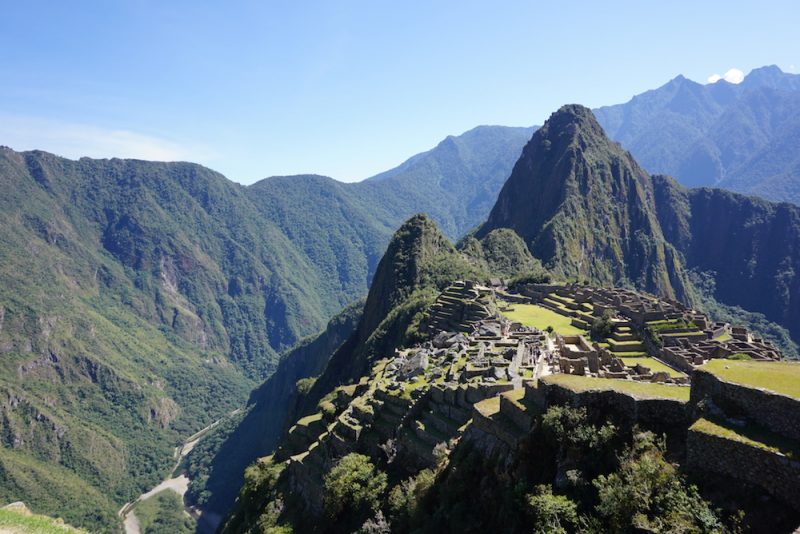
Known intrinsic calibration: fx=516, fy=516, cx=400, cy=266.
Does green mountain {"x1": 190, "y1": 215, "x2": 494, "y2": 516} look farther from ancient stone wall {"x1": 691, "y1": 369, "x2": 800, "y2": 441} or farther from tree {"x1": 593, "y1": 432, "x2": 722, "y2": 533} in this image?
ancient stone wall {"x1": 691, "y1": 369, "x2": 800, "y2": 441}

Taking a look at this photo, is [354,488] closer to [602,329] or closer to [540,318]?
[602,329]

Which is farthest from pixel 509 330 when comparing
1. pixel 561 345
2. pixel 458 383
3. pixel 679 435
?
pixel 679 435

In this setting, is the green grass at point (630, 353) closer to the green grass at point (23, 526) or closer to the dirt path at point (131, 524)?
the green grass at point (23, 526)

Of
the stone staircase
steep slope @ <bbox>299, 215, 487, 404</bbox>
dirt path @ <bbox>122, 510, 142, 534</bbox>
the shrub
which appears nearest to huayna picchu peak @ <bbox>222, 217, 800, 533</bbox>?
the stone staircase

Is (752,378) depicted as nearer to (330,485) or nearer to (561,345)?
(330,485)

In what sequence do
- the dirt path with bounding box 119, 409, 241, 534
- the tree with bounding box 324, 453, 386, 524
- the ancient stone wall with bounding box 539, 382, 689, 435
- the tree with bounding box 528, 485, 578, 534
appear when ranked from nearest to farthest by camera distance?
the tree with bounding box 528, 485, 578, 534
the ancient stone wall with bounding box 539, 382, 689, 435
the tree with bounding box 324, 453, 386, 524
the dirt path with bounding box 119, 409, 241, 534

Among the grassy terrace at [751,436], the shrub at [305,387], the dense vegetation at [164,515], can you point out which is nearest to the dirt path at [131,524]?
the dense vegetation at [164,515]

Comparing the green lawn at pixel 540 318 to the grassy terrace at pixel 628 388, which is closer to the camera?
the grassy terrace at pixel 628 388
